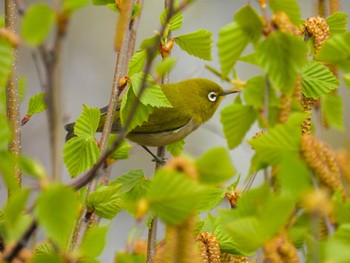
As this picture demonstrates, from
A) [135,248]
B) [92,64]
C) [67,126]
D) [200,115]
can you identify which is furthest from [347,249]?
[92,64]

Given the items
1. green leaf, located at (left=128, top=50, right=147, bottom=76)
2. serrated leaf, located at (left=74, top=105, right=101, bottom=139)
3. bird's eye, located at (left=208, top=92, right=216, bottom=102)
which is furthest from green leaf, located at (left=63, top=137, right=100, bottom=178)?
bird's eye, located at (left=208, top=92, right=216, bottom=102)

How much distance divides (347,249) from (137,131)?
Answer: 2253mm

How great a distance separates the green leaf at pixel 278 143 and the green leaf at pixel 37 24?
221 millimetres

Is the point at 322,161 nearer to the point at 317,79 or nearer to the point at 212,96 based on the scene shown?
the point at 317,79

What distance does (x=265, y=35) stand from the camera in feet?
2.34

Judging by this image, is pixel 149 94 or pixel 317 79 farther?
pixel 149 94

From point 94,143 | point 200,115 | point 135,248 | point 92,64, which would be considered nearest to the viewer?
point 135,248

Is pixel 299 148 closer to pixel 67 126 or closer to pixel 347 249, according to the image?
pixel 347 249

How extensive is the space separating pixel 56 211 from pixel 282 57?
10.8 inches

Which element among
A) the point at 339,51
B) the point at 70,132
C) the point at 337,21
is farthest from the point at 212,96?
the point at 339,51

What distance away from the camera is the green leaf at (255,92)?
744mm

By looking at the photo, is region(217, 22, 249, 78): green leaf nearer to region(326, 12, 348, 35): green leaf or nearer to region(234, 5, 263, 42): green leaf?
region(234, 5, 263, 42): green leaf

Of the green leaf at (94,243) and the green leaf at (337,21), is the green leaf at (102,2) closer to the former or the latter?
the green leaf at (337,21)

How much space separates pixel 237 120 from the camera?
760 millimetres
